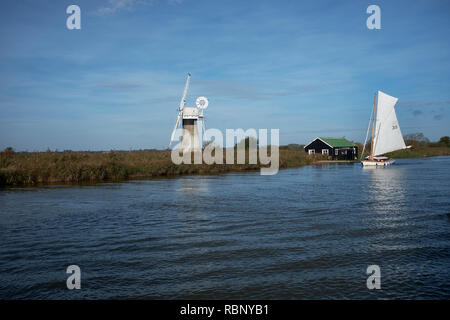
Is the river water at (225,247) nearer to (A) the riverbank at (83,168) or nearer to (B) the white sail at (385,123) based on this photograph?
(A) the riverbank at (83,168)

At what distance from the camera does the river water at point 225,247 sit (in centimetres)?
615

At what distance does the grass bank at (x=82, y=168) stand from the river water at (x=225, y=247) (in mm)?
7493

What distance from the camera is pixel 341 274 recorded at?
672 centimetres

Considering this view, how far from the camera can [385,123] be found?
42062mm

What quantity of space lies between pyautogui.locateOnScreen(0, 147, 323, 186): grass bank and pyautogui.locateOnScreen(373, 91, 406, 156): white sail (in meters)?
20.4

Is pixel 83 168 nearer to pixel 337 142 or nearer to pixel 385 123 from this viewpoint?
pixel 385 123

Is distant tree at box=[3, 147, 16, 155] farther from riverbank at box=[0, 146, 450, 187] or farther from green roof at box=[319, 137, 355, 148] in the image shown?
green roof at box=[319, 137, 355, 148]

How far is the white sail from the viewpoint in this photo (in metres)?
42.1

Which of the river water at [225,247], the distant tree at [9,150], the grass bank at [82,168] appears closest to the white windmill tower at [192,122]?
the grass bank at [82,168]

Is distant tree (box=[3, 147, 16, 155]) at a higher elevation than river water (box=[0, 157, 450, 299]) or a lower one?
higher

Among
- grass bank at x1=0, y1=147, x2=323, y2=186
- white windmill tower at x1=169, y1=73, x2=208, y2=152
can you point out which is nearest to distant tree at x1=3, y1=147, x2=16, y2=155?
grass bank at x1=0, y1=147, x2=323, y2=186
